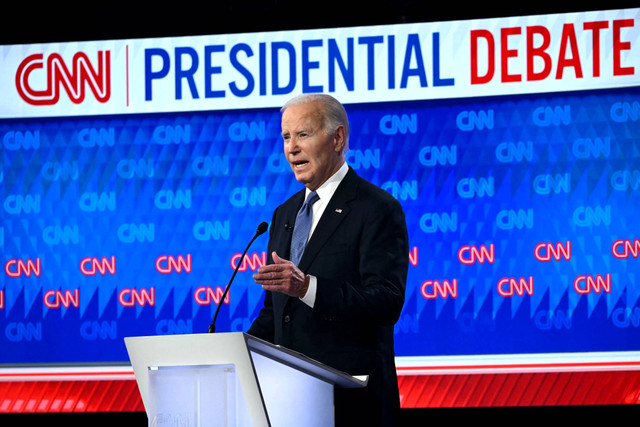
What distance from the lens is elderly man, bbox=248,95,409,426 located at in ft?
6.49

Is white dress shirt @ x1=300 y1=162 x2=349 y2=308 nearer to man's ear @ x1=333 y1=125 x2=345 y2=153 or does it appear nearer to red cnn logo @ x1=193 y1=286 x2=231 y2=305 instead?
man's ear @ x1=333 y1=125 x2=345 y2=153

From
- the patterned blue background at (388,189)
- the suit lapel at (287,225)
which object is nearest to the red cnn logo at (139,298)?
the patterned blue background at (388,189)

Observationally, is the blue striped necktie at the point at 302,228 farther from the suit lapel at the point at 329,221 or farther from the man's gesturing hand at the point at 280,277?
the man's gesturing hand at the point at 280,277

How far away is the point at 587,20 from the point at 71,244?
2.45m

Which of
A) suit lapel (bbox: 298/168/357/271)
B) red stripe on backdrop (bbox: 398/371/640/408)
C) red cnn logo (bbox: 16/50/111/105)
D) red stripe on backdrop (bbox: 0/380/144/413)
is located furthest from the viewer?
red cnn logo (bbox: 16/50/111/105)

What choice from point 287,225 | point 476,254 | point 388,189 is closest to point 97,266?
point 388,189

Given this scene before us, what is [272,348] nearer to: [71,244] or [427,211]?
[427,211]

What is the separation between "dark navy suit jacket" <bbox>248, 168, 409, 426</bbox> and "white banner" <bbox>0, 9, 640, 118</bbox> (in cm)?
169

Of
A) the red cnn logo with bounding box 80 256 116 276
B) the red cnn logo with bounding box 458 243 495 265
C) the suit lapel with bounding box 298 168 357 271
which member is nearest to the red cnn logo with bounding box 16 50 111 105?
the red cnn logo with bounding box 80 256 116 276

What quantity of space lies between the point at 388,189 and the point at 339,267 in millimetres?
1670

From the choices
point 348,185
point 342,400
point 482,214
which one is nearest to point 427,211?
point 482,214

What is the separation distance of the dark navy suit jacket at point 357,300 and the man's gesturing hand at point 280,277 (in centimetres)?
13

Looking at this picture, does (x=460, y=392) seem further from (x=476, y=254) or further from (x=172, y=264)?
(x=172, y=264)

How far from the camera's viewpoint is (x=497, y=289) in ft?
12.0
